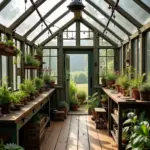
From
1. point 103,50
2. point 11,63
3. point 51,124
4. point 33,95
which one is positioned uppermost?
point 103,50

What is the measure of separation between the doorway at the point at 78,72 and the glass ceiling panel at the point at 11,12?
12.0ft

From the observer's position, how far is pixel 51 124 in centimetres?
748

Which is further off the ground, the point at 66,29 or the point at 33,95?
the point at 66,29

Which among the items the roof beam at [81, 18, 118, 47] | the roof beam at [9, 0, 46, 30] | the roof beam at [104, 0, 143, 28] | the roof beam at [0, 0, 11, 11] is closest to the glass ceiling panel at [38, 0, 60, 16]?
the roof beam at [9, 0, 46, 30]

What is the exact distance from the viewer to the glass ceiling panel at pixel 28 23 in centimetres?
625

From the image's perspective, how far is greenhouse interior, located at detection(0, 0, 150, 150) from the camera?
427 centimetres

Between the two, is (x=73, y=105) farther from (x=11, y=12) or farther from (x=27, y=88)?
(x=11, y=12)

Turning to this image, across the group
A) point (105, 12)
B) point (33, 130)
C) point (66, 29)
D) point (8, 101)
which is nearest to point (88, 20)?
point (66, 29)

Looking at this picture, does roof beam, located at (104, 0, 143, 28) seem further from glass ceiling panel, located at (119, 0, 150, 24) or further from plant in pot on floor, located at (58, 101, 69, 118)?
plant in pot on floor, located at (58, 101, 69, 118)

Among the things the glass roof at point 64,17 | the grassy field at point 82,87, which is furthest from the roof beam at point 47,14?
the grassy field at point 82,87

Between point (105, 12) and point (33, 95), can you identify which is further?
point (105, 12)

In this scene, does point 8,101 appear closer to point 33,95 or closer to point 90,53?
point 33,95

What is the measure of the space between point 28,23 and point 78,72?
16.2 feet

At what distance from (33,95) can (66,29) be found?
409 centimetres
